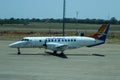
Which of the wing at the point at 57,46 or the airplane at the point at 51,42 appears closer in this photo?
the wing at the point at 57,46

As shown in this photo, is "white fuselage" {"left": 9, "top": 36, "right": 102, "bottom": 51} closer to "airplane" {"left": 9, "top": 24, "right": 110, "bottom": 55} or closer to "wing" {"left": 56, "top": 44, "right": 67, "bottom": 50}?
"airplane" {"left": 9, "top": 24, "right": 110, "bottom": 55}

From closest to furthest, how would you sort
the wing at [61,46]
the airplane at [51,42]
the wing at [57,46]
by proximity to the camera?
the wing at [61,46], the wing at [57,46], the airplane at [51,42]

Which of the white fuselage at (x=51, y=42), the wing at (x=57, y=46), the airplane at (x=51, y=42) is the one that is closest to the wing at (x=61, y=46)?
the wing at (x=57, y=46)

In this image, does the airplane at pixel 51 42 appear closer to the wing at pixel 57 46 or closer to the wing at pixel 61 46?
the wing at pixel 57 46

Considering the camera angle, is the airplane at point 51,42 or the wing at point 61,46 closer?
the wing at point 61,46

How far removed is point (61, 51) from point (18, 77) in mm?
17003

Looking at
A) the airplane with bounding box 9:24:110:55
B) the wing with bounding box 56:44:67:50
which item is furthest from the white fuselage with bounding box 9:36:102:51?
the wing with bounding box 56:44:67:50

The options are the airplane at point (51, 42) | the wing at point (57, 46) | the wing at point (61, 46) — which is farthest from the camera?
the airplane at point (51, 42)

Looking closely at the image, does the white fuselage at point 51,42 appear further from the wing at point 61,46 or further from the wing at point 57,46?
the wing at point 61,46

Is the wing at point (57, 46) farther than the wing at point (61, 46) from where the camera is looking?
Yes

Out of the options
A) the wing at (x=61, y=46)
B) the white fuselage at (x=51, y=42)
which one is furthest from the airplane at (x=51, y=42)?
the wing at (x=61, y=46)

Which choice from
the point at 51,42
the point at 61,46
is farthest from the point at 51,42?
the point at 61,46

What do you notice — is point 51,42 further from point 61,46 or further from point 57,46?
point 61,46

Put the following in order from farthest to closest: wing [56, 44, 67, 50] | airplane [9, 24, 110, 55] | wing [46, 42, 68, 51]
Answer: airplane [9, 24, 110, 55] → wing [46, 42, 68, 51] → wing [56, 44, 67, 50]
